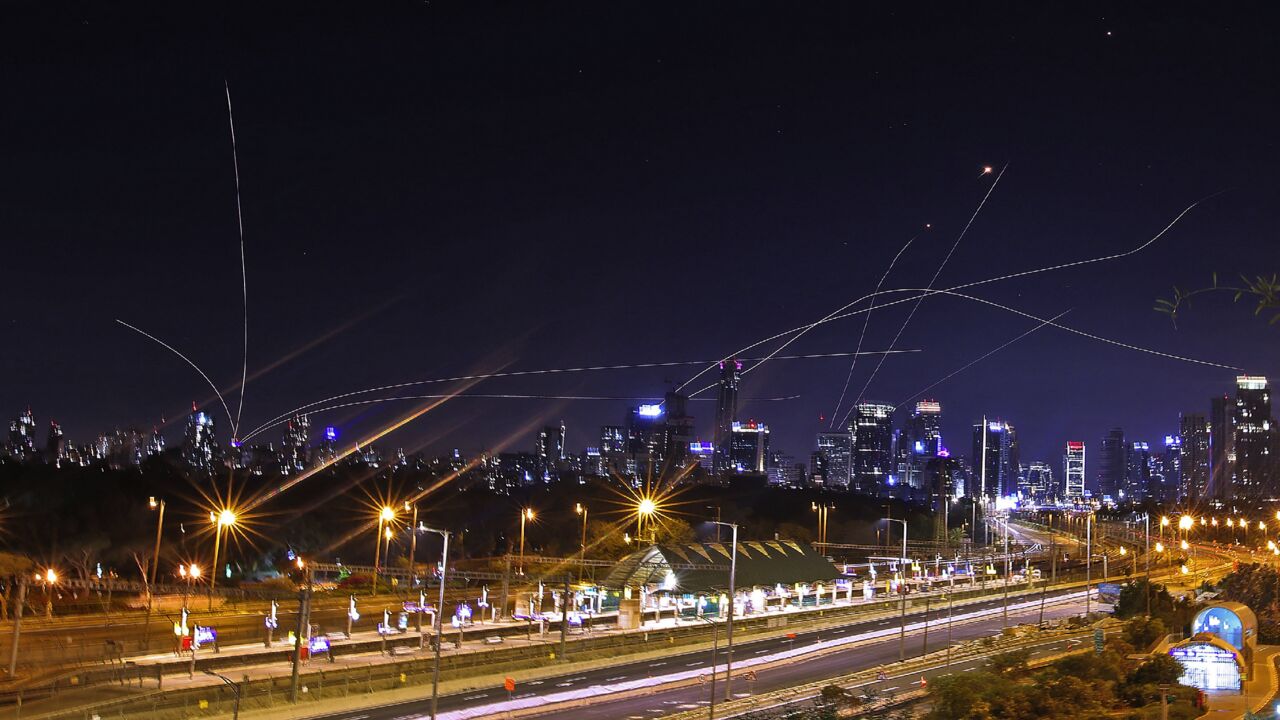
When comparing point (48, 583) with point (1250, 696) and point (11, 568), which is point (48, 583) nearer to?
point (11, 568)

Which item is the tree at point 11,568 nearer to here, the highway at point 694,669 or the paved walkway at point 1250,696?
the highway at point 694,669

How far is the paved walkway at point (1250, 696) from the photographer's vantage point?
29.2 m

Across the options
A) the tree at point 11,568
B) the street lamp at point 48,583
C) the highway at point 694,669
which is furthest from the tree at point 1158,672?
the tree at point 11,568

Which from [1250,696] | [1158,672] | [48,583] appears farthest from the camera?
[48,583]

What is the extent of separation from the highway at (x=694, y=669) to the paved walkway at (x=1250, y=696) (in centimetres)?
1241

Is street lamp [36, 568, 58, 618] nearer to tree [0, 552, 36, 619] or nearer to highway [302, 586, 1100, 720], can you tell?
tree [0, 552, 36, 619]

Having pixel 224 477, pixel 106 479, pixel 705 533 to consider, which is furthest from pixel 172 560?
pixel 705 533

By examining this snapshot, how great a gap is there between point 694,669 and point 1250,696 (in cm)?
1763

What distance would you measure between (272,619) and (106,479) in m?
28.3

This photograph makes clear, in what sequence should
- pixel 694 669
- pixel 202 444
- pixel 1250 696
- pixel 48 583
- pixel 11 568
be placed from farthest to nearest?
1. pixel 202 444
2. pixel 48 583
3. pixel 11 568
4. pixel 694 669
5. pixel 1250 696

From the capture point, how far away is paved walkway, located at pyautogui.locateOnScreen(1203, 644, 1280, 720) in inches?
1148

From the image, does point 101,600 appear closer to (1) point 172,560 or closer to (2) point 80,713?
(1) point 172,560

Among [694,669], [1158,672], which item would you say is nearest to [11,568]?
[694,669]

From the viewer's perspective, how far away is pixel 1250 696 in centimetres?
3198
